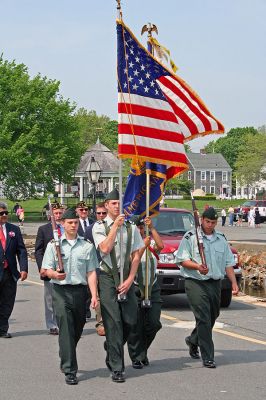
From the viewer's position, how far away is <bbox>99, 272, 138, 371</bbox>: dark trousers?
8570 mm

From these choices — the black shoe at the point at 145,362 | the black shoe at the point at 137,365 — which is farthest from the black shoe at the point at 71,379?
the black shoe at the point at 145,362

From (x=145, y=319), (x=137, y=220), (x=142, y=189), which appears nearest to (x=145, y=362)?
(x=145, y=319)

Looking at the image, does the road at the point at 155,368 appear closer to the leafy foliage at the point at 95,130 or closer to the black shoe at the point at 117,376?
the black shoe at the point at 117,376

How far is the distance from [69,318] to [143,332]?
3.66 feet

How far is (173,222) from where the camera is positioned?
16391 millimetres

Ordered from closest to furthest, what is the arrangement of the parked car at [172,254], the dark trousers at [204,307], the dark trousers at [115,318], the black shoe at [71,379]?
1. the black shoe at [71,379]
2. the dark trousers at [115,318]
3. the dark trousers at [204,307]
4. the parked car at [172,254]

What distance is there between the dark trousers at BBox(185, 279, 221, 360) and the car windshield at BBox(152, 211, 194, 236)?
6655mm

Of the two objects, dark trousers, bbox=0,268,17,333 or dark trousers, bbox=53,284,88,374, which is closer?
dark trousers, bbox=53,284,88,374

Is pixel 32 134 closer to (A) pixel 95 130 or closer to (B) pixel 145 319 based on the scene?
(B) pixel 145 319

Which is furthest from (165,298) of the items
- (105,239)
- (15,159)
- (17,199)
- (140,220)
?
(17,199)

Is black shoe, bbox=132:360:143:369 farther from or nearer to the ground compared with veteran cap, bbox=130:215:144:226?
nearer to the ground

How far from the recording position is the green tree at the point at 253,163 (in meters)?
123

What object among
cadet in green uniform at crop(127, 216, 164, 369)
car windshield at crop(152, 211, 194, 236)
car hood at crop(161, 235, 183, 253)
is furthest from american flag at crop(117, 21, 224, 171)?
car windshield at crop(152, 211, 194, 236)

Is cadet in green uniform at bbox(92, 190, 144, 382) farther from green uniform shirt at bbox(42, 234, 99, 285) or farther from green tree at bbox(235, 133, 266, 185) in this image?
green tree at bbox(235, 133, 266, 185)
